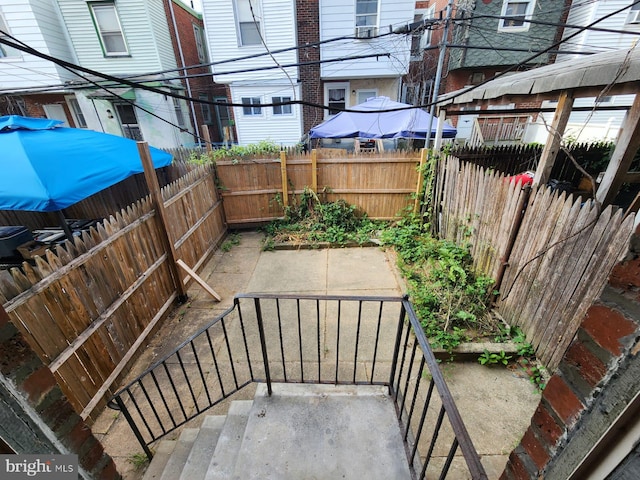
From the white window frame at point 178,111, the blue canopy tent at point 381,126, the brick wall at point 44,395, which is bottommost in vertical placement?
the brick wall at point 44,395

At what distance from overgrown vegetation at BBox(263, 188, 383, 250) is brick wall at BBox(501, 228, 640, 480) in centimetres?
503

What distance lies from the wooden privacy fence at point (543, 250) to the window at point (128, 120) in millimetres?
12149

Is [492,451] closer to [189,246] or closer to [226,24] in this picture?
[189,246]

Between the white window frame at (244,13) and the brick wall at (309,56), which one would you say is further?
the brick wall at (309,56)

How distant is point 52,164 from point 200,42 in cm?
1380

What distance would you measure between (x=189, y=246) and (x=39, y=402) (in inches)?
157

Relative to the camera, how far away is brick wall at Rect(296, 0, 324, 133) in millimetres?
9680

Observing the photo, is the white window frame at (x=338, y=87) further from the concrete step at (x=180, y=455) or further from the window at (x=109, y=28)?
the concrete step at (x=180, y=455)

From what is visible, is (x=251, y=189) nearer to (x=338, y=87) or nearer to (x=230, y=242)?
(x=230, y=242)

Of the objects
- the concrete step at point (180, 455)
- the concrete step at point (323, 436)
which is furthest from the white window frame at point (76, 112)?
the concrete step at point (323, 436)

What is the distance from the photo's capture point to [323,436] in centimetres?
210

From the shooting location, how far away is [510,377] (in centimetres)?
301

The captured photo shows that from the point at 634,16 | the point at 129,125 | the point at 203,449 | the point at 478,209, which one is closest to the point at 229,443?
the point at 203,449

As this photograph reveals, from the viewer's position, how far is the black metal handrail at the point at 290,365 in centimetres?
232
